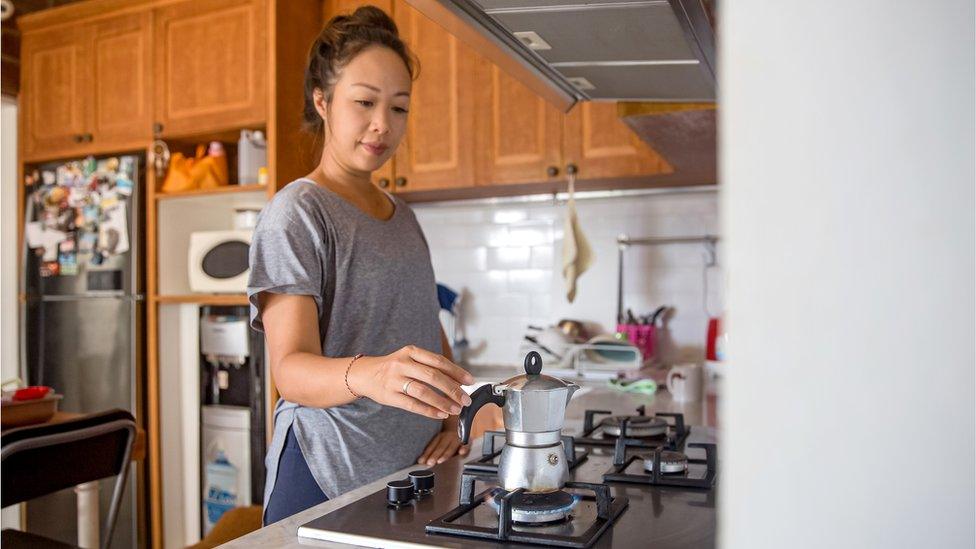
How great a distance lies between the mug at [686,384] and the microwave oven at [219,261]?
1754 millimetres

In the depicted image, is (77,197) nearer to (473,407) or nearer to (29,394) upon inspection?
(29,394)

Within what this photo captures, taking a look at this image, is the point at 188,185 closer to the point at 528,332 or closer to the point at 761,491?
the point at 528,332

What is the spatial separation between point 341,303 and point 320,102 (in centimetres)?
38

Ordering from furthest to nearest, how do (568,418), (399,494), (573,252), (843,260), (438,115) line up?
(438,115) < (573,252) < (568,418) < (399,494) < (843,260)

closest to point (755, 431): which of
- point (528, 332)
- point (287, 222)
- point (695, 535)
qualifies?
point (695, 535)

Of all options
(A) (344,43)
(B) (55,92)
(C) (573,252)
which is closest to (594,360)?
(C) (573,252)

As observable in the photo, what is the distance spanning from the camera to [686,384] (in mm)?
2078

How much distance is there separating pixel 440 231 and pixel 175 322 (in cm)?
118

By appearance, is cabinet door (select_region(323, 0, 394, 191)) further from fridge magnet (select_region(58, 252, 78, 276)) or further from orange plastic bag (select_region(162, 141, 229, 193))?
fridge magnet (select_region(58, 252, 78, 276))

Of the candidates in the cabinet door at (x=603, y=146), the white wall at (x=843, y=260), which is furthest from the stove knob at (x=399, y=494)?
the cabinet door at (x=603, y=146)

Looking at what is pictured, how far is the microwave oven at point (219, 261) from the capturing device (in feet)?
10.2

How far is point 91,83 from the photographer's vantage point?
3516mm

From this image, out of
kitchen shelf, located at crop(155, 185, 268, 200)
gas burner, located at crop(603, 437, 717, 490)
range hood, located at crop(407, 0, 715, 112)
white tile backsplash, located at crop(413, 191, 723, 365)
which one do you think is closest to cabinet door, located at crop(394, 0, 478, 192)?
white tile backsplash, located at crop(413, 191, 723, 365)

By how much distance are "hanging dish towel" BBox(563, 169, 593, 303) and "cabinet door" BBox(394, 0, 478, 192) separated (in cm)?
39
